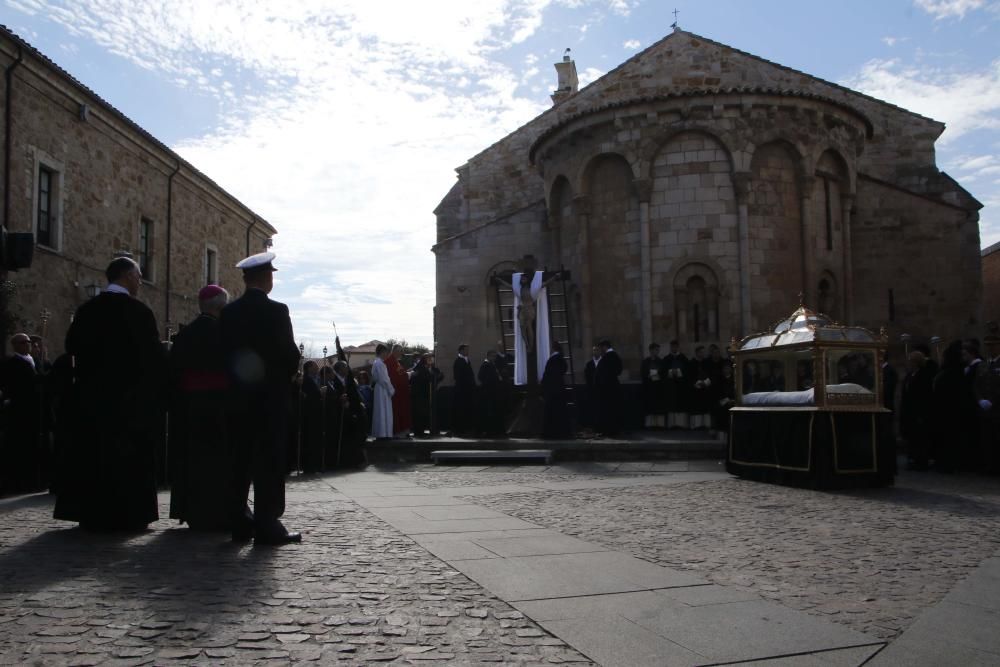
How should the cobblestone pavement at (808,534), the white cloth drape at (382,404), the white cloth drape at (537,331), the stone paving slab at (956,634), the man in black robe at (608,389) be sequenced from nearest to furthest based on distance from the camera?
the stone paving slab at (956,634), the cobblestone pavement at (808,534), the man in black robe at (608,389), the white cloth drape at (382,404), the white cloth drape at (537,331)

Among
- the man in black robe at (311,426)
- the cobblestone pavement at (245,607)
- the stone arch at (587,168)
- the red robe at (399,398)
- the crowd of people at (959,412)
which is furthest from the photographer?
the stone arch at (587,168)

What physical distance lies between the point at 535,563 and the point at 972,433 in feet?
30.0

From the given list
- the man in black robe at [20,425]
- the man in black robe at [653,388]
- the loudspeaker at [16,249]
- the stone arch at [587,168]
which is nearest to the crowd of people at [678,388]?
the man in black robe at [653,388]

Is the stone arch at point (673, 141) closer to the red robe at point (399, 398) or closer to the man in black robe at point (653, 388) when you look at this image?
the man in black robe at point (653, 388)

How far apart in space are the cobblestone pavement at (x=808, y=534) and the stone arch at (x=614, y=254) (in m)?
8.92

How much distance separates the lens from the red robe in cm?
1614

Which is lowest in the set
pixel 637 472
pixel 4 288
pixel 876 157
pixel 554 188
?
pixel 637 472

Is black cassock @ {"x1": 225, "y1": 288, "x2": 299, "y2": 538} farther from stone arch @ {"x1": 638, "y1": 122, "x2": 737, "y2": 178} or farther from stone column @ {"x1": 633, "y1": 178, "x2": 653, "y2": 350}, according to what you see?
stone arch @ {"x1": 638, "y1": 122, "x2": 737, "y2": 178}

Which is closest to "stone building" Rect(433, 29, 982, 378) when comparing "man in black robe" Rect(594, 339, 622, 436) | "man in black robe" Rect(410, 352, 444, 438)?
"man in black robe" Rect(594, 339, 622, 436)

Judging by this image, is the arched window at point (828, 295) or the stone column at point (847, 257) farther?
the stone column at point (847, 257)

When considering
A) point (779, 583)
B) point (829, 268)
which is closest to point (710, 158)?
point (829, 268)

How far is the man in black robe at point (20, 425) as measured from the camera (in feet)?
31.0

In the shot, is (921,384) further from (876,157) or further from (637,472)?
(876,157)

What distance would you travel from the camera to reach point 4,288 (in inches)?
650
